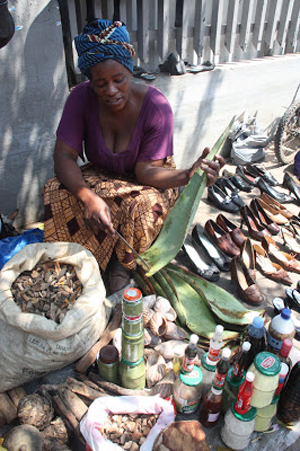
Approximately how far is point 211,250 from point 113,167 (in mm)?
1109

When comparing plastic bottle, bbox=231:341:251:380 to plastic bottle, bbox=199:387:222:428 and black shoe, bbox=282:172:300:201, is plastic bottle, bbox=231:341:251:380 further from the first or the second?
black shoe, bbox=282:172:300:201

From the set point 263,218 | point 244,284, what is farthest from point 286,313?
point 263,218

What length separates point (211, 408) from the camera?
1.60 meters

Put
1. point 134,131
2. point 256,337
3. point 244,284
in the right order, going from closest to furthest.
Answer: point 256,337 → point 134,131 → point 244,284

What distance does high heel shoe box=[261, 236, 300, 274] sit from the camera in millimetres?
2904

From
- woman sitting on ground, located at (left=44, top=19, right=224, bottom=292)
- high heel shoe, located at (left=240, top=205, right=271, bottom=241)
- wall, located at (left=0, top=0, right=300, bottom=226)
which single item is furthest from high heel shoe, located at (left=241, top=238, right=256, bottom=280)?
wall, located at (left=0, top=0, right=300, bottom=226)

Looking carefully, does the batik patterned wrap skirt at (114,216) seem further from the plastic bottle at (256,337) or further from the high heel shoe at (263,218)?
the high heel shoe at (263,218)

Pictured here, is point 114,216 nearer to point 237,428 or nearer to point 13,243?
point 13,243

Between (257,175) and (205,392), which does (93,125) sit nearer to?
(205,392)

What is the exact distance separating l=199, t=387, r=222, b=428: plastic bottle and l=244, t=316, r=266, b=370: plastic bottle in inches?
7.4

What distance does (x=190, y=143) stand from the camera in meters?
4.29

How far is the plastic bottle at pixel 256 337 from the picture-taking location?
5.05ft

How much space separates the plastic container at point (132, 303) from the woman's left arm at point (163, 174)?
31.2 inches

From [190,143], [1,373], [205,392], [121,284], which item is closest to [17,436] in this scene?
[1,373]
